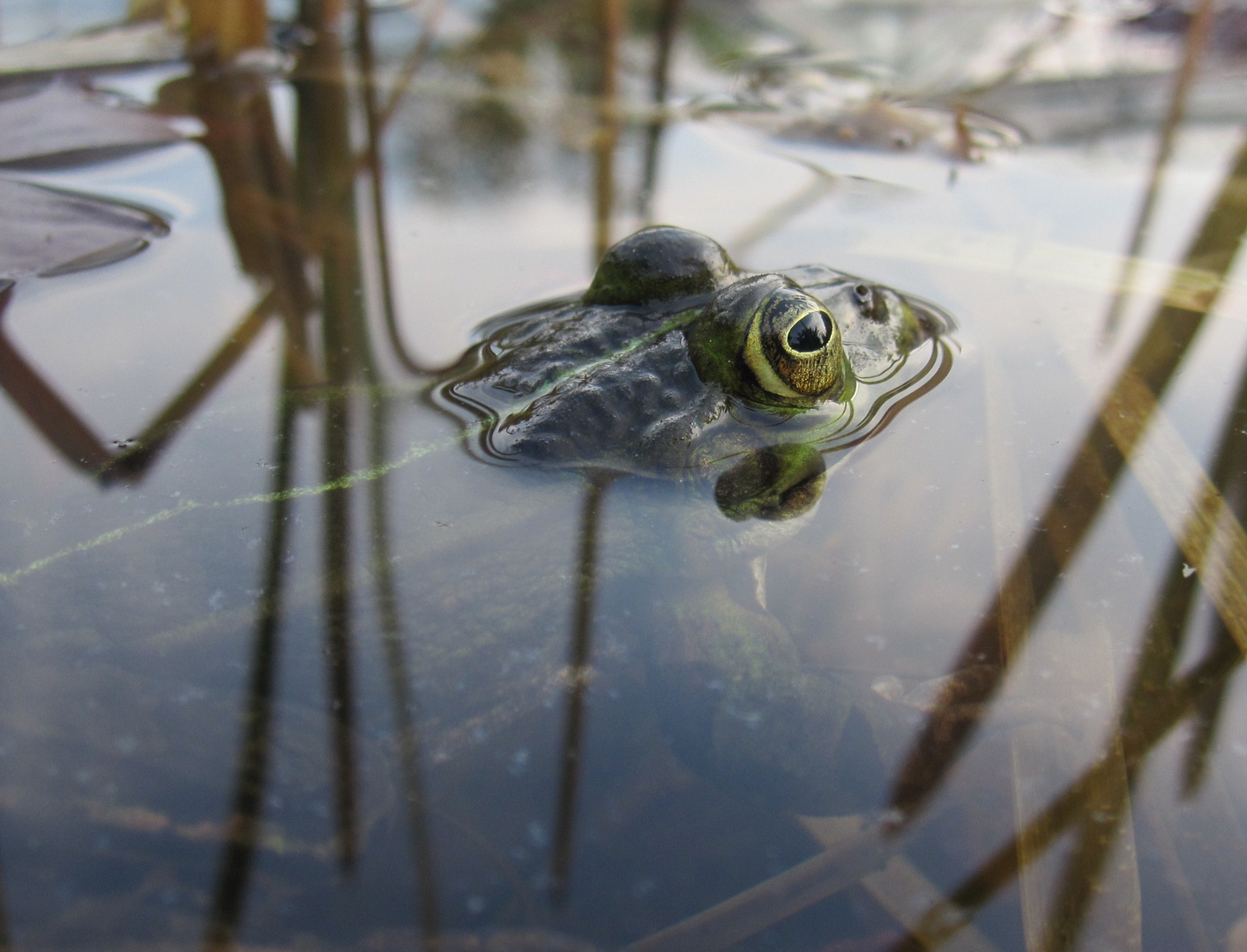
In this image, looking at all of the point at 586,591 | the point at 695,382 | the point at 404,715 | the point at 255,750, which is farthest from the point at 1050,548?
the point at 255,750

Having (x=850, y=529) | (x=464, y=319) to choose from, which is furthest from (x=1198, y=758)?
(x=464, y=319)

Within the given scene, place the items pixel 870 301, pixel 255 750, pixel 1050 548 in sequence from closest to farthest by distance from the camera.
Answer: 1. pixel 255 750
2. pixel 1050 548
3. pixel 870 301

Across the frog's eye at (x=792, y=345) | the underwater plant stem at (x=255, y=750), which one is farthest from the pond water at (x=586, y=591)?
the frog's eye at (x=792, y=345)

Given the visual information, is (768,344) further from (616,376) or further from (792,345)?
(616,376)

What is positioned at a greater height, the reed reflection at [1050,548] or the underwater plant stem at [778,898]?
the reed reflection at [1050,548]

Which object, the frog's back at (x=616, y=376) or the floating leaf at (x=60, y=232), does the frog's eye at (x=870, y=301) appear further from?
the floating leaf at (x=60, y=232)

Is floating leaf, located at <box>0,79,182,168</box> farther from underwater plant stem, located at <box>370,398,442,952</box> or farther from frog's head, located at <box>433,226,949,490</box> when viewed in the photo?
underwater plant stem, located at <box>370,398,442,952</box>

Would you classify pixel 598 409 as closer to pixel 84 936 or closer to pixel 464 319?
pixel 464 319

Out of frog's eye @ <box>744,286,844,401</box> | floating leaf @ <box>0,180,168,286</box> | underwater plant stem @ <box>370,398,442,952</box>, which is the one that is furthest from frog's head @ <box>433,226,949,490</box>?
floating leaf @ <box>0,180,168,286</box>
